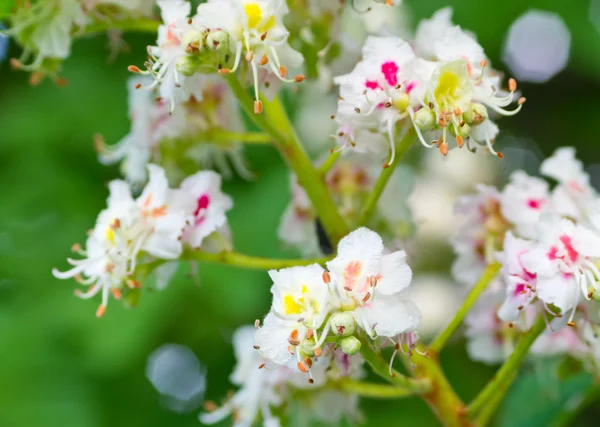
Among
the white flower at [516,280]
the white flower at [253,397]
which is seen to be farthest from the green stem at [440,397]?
the white flower at [253,397]

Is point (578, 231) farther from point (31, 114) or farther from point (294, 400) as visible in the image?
point (31, 114)

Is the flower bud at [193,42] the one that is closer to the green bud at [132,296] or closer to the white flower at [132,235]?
the white flower at [132,235]

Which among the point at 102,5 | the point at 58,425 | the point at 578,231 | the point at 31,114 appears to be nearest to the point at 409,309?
the point at 578,231

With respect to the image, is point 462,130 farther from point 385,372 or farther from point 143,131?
point 143,131

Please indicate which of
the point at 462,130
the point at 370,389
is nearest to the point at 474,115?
the point at 462,130

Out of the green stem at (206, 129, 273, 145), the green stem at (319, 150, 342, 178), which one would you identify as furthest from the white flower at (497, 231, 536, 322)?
the green stem at (206, 129, 273, 145)

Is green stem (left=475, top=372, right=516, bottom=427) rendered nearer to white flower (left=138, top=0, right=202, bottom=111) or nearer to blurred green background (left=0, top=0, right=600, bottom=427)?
white flower (left=138, top=0, right=202, bottom=111)
